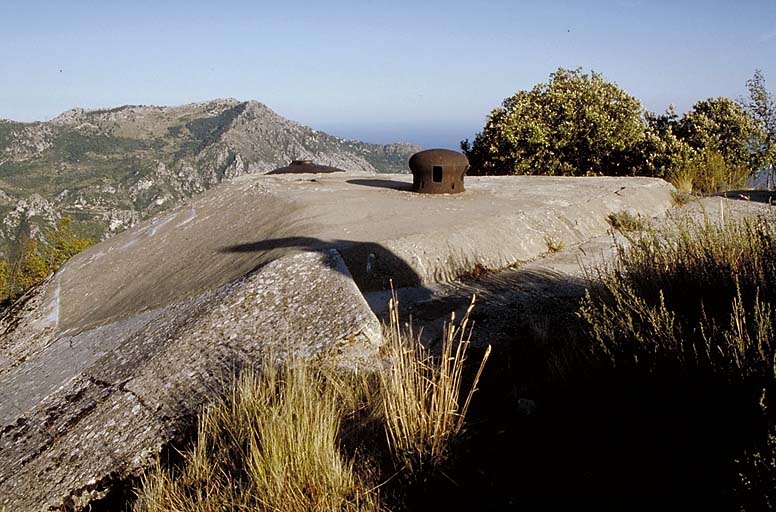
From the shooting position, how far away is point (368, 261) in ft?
19.6

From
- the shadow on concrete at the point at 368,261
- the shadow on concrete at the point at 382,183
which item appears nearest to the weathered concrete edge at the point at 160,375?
the shadow on concrete at the point at 368,261

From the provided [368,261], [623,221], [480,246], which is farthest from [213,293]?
[623,221]

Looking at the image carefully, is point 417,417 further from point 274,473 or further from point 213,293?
point 213,293

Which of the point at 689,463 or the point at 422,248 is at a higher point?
the point at 422,248

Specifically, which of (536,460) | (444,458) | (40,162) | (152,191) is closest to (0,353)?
(444,458)

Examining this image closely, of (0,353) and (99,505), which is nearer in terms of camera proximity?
(99,505)

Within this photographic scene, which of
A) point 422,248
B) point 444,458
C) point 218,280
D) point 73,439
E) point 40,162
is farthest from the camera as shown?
point 40,162

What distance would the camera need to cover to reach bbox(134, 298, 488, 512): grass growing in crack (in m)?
2.70

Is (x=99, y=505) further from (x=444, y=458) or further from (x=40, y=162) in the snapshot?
(x=40, y=162)

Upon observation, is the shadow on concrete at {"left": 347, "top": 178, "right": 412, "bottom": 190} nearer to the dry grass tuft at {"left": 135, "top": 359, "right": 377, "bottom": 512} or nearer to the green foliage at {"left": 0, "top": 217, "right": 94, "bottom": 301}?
the dry grass tuft at {"left": 135, "top": 359, "right": 377, "bottom": 512}

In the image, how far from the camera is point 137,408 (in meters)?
3.94

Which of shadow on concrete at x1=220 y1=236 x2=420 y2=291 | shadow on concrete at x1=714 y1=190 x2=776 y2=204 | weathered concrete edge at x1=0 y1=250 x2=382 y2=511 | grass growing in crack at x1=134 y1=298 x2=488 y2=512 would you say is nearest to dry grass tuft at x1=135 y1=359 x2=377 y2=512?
grass growing in crack at x1=134 y1=298 x2=488 y2=512

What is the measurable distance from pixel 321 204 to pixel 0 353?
4.50 metres

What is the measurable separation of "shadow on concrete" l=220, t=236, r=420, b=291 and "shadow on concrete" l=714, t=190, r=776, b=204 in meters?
7.52
